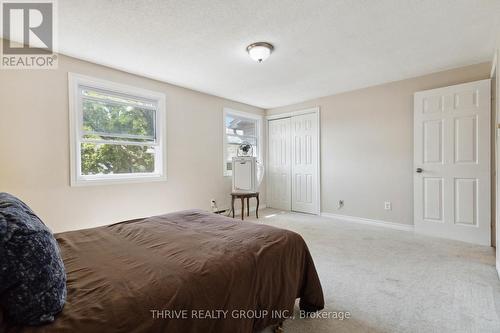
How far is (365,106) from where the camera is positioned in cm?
414

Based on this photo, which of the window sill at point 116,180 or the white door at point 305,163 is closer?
the window sill at point 116,180

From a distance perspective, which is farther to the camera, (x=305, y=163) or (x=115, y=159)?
(x=305, y=163)

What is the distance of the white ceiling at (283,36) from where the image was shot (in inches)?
79.0

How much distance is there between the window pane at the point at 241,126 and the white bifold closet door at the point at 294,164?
1.42 feet

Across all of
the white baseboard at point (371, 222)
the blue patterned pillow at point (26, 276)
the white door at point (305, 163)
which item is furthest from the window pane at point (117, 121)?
the white baseboard at point (371, 222)

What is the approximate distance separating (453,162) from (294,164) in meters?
2.65

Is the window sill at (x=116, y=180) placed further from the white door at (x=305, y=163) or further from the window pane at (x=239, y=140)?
the white door at (x=305, y=163)

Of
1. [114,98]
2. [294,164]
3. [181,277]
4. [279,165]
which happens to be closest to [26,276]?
[181,277]

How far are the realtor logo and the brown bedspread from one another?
1978mm

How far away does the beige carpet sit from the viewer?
5.24ft

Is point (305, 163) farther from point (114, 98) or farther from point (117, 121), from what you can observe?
point (114, 98)

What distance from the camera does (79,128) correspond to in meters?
2.98

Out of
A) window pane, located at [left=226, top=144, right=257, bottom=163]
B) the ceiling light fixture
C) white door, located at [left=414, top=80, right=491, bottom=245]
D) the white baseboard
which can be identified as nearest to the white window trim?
window pane, located at [left=226, top=144, right=257, bottom=163]

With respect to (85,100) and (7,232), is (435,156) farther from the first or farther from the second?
(85,100)
